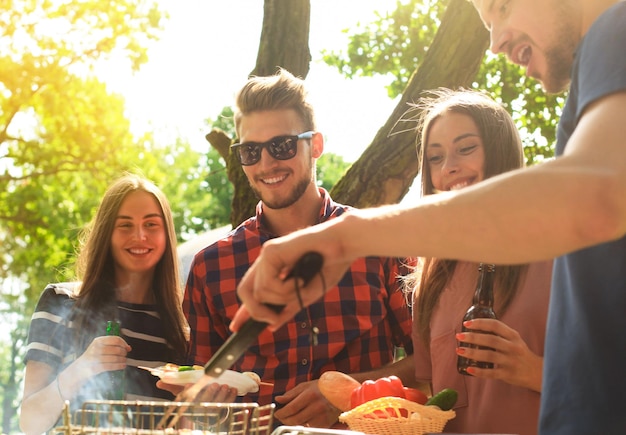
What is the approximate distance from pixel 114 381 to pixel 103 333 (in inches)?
11.5

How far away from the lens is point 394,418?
8.55 ft

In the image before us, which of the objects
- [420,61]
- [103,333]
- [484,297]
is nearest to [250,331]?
[484,297]

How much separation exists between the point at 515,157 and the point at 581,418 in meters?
1.95

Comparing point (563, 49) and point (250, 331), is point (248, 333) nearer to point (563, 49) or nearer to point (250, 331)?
point (250, 331)

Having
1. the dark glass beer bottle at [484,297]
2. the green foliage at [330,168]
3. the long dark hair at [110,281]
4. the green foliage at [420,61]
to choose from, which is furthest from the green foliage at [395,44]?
the green foliage at [330,168]

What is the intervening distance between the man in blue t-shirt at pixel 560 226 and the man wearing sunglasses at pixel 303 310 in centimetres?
223

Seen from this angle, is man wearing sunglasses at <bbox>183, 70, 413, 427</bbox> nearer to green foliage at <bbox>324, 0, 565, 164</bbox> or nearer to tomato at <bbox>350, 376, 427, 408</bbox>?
tomato at <bbox>350, 376, 427, 408</bbox>

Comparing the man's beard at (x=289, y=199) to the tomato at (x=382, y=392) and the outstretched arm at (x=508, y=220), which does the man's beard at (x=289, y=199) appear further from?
the outstretched arm at (x=508, y=220)

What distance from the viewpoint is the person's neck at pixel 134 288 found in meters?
5.02

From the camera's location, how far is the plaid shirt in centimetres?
427

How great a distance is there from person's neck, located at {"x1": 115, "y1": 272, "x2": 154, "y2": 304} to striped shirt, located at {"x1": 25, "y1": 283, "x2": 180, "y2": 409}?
3.0 inches

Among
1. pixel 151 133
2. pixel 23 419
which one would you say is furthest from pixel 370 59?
pixel 151 133

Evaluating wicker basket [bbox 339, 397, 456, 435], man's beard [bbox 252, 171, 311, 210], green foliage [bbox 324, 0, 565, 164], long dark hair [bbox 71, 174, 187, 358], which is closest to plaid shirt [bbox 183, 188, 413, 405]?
man's beard [bbox 252, 171, 311, 210]

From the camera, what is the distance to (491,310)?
319 centimetres
